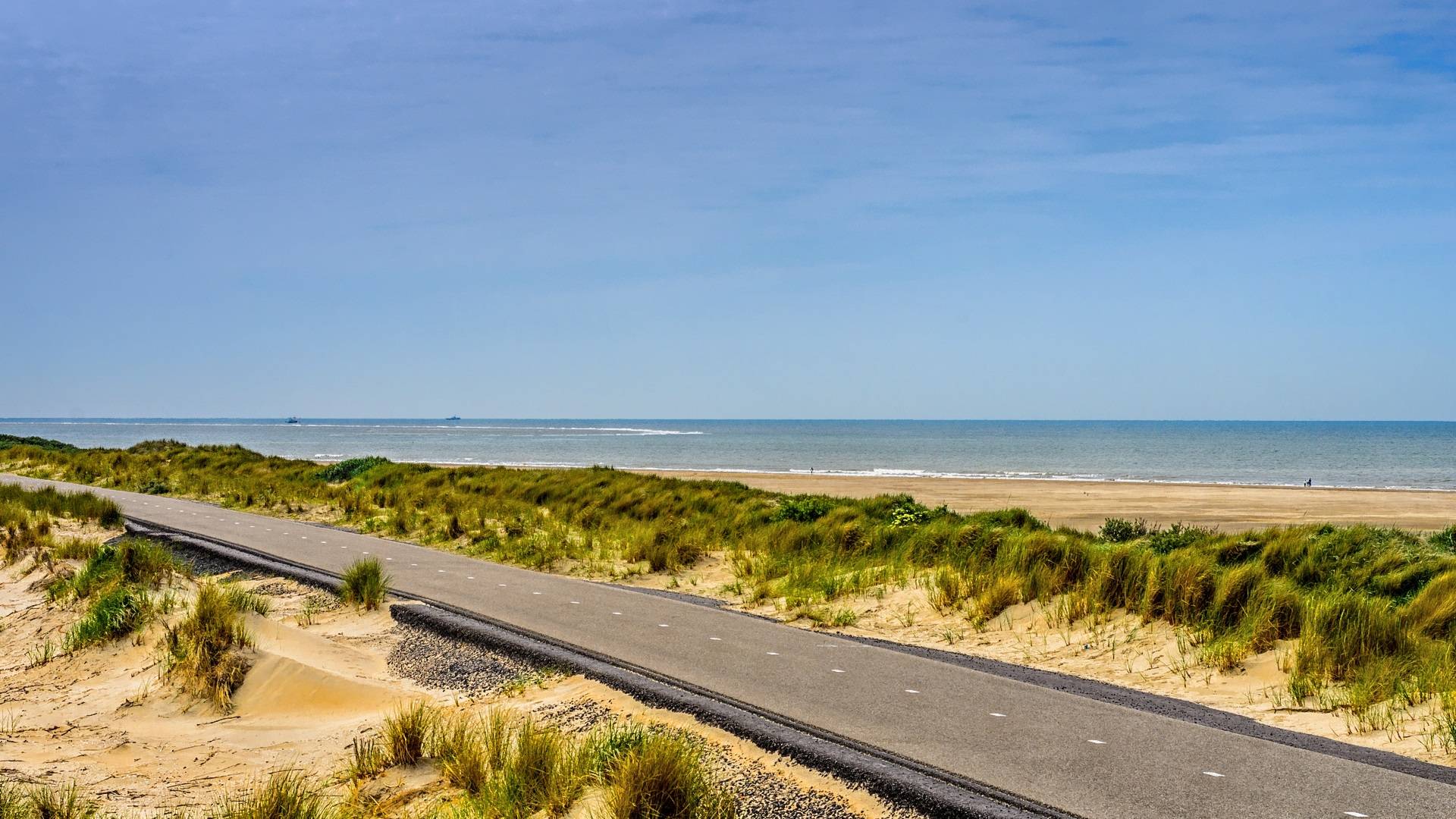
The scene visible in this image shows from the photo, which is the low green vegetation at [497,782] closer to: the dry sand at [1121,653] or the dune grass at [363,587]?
the dry sand at [1121,653]

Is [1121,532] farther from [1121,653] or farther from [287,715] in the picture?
[287,715]

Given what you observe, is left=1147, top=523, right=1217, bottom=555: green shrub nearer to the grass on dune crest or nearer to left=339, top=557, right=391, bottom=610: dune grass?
the grass on dune crest

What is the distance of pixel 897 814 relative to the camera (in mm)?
5328

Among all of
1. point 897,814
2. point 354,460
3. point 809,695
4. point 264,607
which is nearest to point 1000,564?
point 809,695

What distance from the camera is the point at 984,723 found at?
6.83m

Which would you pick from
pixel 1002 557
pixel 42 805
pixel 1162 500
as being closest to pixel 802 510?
pixel 1002 557

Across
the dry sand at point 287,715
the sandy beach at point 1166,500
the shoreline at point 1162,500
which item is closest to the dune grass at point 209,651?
the dry sand at point 287,715

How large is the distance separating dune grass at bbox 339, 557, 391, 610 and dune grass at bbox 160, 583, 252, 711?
5.96 ft

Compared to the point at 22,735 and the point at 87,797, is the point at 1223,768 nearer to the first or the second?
the point at 87,797

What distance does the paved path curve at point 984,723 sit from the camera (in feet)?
17.8

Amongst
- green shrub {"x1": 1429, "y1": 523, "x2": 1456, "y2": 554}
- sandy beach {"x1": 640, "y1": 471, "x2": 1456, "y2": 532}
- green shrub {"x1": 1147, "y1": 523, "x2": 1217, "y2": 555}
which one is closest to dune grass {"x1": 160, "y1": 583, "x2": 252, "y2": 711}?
green shrub {"x1": 1147, "y1": 523, "x2": 1217, "y2": 555}

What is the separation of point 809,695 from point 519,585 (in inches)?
266

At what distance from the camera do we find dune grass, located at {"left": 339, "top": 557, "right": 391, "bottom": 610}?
11.8m

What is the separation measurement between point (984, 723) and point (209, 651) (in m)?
7.38
